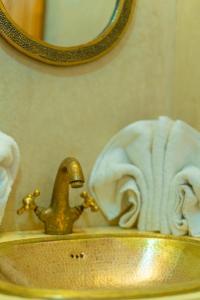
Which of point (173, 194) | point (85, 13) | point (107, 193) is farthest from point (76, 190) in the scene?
point (85, 13)

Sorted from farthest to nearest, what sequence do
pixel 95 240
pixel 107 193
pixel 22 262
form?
pixel 107 193
pixel 95 240
pixel 22 262

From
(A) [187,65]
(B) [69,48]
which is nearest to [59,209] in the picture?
(B) [69,48]

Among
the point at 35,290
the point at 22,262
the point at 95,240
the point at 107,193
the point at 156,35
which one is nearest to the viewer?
the point at 35,290

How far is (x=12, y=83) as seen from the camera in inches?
40.8

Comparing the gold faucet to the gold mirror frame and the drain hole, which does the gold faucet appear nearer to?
the drain hole

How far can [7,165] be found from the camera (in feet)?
3.11

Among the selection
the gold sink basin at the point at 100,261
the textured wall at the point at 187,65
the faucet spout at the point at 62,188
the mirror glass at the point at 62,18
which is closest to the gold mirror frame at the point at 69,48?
the mirror glass at the point at 62,18

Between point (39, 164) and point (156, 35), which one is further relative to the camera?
point (156, 35)

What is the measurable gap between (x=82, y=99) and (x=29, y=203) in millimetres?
329

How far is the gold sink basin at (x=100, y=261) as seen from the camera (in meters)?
0.86

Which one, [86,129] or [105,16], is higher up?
[105,16]

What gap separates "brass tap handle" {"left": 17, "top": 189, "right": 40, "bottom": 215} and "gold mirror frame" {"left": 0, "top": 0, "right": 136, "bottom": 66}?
1.14 feet

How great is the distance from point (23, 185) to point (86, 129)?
23 cm

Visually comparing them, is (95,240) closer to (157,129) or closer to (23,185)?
(23,185)
